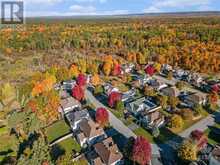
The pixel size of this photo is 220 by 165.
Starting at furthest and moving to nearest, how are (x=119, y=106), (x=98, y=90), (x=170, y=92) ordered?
(x=98, y=90) < (x=170, y=92) < (x=119, y=106)

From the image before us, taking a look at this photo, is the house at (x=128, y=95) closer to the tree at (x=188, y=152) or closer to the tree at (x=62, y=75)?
the tree at (x=62, y=75)

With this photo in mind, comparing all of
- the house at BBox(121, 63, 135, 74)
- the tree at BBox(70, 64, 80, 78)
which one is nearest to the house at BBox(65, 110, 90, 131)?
the tree at BBox(70, 64, 80, 78)

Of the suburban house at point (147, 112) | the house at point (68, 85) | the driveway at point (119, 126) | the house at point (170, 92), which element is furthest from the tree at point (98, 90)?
the house at point (170, 92)

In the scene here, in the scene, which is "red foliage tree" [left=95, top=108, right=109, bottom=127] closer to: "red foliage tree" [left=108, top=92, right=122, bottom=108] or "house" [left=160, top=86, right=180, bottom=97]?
"red foliage tree" [left=108, top=92, right=122, bottom=108]

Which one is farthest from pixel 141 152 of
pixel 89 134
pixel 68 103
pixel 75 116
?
pixel 68 103

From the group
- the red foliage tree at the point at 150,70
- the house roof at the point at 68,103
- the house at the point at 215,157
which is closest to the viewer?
the house at the point at 215,157

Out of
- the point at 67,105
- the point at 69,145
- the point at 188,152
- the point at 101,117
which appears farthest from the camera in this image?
the point at 67,105

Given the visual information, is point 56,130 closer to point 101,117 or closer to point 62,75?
point 101,117
